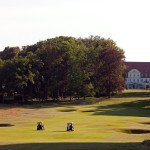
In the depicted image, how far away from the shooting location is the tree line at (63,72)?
109188mm

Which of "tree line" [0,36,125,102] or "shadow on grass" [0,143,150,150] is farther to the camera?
"tree line" [0,36,125,102]

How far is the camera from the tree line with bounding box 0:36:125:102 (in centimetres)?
10919

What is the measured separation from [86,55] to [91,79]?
653 centimetres

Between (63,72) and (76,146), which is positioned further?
(63,72)

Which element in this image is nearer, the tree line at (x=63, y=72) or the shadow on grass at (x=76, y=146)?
the shadow on grass at (x=76, y=146)

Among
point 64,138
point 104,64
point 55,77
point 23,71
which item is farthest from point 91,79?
point 64,138

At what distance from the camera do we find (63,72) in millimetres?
117188

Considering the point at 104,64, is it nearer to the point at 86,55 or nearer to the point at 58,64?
the point at 86,55

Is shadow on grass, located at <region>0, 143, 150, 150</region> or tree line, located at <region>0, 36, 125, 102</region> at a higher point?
tree line, located at <region>0, 36, 125, 102</region>

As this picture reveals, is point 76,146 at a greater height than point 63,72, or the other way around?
point 63,72

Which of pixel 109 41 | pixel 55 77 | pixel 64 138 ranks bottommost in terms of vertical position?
pixel 64 138

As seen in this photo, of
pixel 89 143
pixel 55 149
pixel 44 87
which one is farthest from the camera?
pixel 44 87

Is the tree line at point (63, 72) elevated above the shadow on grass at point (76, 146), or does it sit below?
above

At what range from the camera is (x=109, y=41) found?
134 metres
